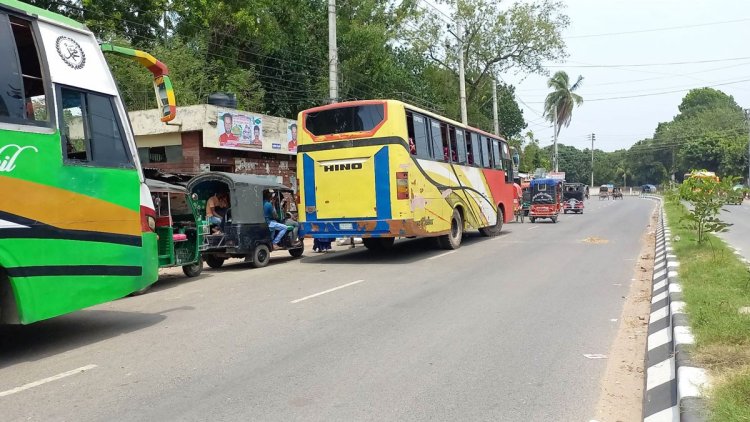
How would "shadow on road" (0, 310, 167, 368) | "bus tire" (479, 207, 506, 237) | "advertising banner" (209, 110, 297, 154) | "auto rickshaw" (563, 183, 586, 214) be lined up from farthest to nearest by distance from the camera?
"auto rickshaw" (563, 183, 586, 214) → "bus tire" (479, 207, 506, 237) → "advertising banner" (209, 110, 297, 154) → "shadow on road" (0, 310, 167, 368)

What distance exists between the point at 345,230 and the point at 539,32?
98.2 feet

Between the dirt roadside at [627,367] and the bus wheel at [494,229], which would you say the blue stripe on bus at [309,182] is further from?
the bus wheel at [494,229]

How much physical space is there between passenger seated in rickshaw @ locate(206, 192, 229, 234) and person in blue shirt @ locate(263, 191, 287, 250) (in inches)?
36.2

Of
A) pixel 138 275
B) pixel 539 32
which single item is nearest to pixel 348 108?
pixel 138 275

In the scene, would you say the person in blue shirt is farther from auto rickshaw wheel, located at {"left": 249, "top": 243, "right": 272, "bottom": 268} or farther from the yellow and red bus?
the yellow and red bus

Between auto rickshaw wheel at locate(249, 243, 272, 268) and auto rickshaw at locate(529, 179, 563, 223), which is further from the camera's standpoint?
auto rickshaw at locate(529, 179, 563, 223)

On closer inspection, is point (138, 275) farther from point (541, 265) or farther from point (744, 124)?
point (744, 124)

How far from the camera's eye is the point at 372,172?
12938 mm

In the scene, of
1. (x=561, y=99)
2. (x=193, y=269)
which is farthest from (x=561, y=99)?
(x=193, y=269)

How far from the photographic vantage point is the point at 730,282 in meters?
8.01

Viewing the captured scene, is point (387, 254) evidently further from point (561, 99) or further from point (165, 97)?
point (561, 99)

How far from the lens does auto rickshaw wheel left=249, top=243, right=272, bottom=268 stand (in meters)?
13.0

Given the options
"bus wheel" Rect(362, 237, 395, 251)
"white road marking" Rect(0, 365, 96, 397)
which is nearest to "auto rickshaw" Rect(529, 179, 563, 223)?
"bus wheel" Rect(362, 237, 395, 251)

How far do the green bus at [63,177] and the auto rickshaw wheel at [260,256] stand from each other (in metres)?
6.11
